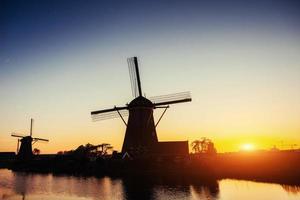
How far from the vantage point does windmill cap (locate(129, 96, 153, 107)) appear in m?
36.0

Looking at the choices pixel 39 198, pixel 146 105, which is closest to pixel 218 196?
pixel 39 198

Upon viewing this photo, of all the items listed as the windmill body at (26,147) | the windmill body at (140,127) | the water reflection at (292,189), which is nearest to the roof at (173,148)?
the windmill body at (140,127)

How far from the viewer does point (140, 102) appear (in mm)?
36219

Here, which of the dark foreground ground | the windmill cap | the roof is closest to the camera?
the dark foreground ground

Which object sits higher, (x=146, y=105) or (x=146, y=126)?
(x=146, y=105)

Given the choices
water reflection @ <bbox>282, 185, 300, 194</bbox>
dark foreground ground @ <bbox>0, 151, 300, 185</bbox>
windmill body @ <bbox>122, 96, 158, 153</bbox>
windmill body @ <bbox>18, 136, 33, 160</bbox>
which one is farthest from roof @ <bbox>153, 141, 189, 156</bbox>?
windmill body @ <bbox>18, 136, 33, 160</bbox>

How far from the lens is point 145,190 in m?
21.8

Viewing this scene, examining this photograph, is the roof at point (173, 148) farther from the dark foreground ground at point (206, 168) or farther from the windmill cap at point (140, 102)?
the windmill cap at point (140, 102)

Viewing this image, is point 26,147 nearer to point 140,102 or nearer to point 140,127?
point 140,127

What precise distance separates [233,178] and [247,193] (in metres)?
8.51

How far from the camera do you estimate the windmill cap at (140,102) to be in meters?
36.0

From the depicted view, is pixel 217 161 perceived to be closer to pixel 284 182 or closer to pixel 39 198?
pixel 284 182

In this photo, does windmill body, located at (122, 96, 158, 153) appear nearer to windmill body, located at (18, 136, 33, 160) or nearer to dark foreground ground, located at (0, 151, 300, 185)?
dark foreground ground, located at (0, 151, 300, 185)

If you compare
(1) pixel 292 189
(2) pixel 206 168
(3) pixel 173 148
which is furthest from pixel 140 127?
(1) pixel 292 189
